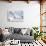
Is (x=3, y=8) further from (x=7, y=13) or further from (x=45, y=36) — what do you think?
(x=45, y=36)

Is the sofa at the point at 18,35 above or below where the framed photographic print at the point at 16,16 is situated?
below

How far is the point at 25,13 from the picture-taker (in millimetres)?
4266

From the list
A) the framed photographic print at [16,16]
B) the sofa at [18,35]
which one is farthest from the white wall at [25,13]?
the sofa at [18,35]

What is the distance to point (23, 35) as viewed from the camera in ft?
12.8

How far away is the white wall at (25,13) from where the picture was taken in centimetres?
422

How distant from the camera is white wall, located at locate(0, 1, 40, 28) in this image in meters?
4.22

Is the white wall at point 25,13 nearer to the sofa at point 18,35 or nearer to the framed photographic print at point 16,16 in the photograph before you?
the framed photographic print at point 16,16

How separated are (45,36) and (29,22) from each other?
78 cm

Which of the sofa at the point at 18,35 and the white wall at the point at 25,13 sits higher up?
the white wall at the point at 25,13

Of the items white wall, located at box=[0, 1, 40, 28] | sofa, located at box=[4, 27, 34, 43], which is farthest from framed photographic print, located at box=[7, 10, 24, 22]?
sofa, located at box=[4, 27, 34, 43]

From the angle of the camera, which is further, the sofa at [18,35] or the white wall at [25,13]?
the white wall at [25,13]

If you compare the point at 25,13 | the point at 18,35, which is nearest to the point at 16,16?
the point at 25,13

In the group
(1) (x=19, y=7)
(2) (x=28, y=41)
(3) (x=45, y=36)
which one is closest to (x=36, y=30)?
(3) (x=45, y=36)

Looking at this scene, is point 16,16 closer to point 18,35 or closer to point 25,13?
point 25,13
